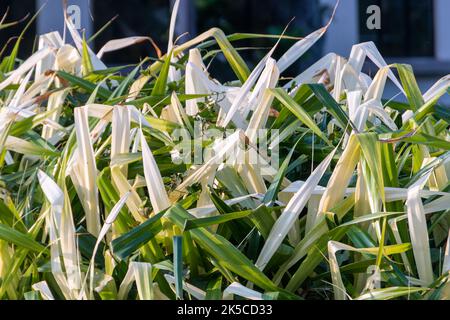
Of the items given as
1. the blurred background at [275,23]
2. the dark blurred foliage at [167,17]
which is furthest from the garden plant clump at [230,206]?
the dark blurred foliage at [167,17]

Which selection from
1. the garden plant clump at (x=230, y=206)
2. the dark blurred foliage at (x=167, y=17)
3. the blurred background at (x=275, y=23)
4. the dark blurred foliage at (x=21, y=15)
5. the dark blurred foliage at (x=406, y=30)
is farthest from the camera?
the dark blurred foliage at (x=167, y=17)

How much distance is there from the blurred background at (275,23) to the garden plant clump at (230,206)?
5745 mm

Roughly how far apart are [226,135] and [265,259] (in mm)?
237

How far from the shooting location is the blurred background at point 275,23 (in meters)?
7.22

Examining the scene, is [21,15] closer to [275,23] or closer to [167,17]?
[167,17]

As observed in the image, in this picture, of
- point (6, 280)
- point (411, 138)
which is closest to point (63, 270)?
point (6, 280)

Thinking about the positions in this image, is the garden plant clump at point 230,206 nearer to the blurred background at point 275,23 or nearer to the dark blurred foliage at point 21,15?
the blurred background at point 275,23

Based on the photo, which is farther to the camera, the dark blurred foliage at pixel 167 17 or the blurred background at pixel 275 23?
the dark blurred foliage at pixel 167 17

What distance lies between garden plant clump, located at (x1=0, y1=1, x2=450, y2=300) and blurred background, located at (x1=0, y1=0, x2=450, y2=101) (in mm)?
5745

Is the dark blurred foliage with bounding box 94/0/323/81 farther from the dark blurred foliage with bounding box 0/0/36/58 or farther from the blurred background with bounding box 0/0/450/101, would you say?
the dark blurred foliage with bounding box 0/0/36/58

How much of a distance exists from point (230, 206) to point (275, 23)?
7.31m

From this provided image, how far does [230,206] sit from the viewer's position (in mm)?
1046

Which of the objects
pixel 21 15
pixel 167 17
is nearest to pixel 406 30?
pixel 167 17

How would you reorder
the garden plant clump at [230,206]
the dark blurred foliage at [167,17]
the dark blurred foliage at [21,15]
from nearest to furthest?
the garden plant clump at [230,206]
the dark blurred foliage at [21,15]
the dark blurred foliage at [167,17]
